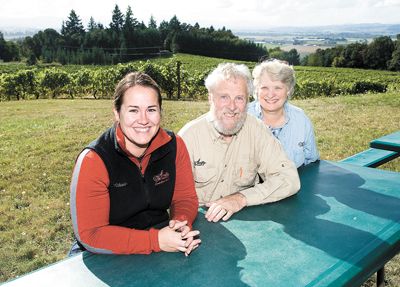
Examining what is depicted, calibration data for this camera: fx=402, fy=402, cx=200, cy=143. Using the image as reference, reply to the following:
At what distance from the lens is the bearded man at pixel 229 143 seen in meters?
2.63

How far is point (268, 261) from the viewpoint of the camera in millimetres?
1779

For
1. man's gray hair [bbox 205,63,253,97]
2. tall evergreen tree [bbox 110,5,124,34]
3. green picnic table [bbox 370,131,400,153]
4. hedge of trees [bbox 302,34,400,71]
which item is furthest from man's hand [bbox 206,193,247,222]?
tall evergreen tree [bbox 110,5,124,34]

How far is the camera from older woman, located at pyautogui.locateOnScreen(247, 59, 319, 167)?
3369 millimetres

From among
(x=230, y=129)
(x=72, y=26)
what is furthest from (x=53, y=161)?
(x=72, y=26)

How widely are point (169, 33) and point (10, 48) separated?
1417 inches

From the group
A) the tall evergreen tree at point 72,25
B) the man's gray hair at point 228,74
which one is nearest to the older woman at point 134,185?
the man's gray hair at point 228,74

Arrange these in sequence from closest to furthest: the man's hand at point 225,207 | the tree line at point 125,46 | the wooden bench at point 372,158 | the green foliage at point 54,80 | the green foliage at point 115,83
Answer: the man's hand at point 225,207 → the wooden bench at point 372,158 → the green foliage at point 115,83 → the green foliage at point 54,80 → the tree line at point 125,46

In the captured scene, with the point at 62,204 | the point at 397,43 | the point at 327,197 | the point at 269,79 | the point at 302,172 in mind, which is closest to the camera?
the point at 327,197

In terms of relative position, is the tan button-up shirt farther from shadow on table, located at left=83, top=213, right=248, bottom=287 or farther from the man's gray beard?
shadow on table, located at left=83, top=213, right=248, bottom=287

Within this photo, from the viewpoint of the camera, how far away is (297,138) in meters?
3.37

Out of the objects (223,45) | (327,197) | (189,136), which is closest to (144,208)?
(189,136)

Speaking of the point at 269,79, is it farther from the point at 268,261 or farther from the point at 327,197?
the point at 268,261

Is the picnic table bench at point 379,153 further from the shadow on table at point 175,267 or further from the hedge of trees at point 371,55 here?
the hedge of trees at point 371,55

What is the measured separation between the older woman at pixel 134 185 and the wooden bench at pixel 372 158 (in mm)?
2390
